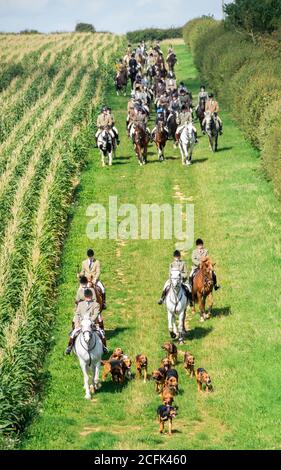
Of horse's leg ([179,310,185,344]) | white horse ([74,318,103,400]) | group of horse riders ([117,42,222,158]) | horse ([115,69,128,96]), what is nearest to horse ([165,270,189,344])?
horse's leg ([179,310,185,344])

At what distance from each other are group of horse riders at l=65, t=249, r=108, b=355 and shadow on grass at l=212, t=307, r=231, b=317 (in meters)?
3.05

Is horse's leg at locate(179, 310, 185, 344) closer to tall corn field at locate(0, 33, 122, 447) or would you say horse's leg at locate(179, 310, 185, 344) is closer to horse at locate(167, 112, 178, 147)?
tall corn field at locate(0, 33, 122, 447)

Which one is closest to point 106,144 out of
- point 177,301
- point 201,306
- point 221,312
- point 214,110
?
point 214,110

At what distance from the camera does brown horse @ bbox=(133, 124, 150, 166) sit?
3859cm

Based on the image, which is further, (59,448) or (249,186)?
(249,186)

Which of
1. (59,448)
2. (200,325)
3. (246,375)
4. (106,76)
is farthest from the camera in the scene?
(106,76)

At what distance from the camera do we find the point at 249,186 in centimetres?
3619

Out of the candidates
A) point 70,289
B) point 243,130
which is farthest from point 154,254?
point 243,130

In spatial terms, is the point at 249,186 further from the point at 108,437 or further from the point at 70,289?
the point at 108,437

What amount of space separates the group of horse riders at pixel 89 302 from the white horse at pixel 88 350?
265mm

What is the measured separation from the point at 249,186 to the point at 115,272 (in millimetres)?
9909

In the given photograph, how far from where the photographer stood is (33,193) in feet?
110

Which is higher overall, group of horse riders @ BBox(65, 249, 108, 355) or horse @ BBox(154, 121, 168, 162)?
horse @ BBox(154, 121, 168, 162)

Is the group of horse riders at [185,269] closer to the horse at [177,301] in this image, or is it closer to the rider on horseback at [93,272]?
the horse at [177,301]
